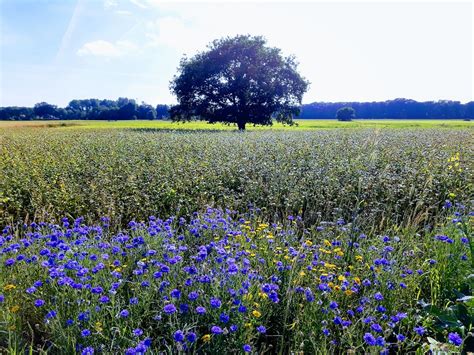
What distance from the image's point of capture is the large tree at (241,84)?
3127cm

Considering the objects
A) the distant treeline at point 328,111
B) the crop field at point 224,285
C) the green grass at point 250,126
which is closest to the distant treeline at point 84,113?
the distant treeline at point 328,111

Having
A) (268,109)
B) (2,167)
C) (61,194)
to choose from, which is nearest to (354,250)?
(61,194)

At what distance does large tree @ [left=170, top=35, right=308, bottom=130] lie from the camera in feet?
103

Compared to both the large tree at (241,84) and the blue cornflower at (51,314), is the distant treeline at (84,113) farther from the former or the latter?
the blue cornflower at (51,314)

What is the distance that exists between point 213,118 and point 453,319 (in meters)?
30.5

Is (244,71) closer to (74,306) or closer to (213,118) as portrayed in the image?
(213,118)

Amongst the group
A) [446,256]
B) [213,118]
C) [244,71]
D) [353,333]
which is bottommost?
[353,333]

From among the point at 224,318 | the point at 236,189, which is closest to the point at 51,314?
the point at 224,318

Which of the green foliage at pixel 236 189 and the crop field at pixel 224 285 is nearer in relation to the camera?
the crop field at pixel 224 285

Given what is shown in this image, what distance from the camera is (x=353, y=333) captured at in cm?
257

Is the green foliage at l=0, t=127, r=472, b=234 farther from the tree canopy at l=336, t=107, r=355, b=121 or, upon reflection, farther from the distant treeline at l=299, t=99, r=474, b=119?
the distant treeline at l=299, t=99, r=474, b=119

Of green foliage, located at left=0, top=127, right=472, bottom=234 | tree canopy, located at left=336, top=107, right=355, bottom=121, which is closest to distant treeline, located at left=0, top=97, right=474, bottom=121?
tree canopy, located at left=336, top=107, right=355, bottom=121

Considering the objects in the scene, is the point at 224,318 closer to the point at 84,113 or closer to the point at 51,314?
the point at 51,314

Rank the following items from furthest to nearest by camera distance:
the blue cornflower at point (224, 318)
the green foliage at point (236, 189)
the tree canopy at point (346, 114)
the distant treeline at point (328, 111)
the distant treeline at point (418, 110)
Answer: the distant treeline at point (418, 110)
the distant treeline at point (328, 111)
the tree canopy at point (346, 114)
the green foliage at point (236, 189)
the blue cornflower at point (224, 318)
